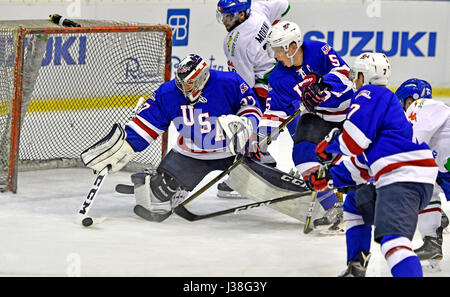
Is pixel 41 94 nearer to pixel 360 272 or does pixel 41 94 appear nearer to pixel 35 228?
pixel 35 228

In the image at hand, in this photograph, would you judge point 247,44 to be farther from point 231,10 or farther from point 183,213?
point 183,213

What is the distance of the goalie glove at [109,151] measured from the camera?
4.36 metres

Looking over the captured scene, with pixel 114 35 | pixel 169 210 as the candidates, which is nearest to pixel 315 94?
pixel 169 210

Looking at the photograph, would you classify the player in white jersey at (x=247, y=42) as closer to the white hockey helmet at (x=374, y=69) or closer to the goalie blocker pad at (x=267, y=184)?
the goalie blocker pad at (x=267, y=184)

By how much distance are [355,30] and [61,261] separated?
420 centimetres

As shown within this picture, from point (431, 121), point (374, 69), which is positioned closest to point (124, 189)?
point (431, 121)

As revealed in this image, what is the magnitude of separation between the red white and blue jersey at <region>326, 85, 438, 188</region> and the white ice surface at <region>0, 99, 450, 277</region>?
581mm

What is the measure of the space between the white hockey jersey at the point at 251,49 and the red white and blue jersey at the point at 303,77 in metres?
0.66

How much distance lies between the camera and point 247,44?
523 centimetres

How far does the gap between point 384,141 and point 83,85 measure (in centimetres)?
294

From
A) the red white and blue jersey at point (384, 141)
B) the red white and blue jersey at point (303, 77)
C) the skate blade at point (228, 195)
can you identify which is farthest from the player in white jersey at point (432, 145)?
the skate blade at point (228, 195)

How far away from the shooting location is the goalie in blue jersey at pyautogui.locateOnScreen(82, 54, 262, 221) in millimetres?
4336
